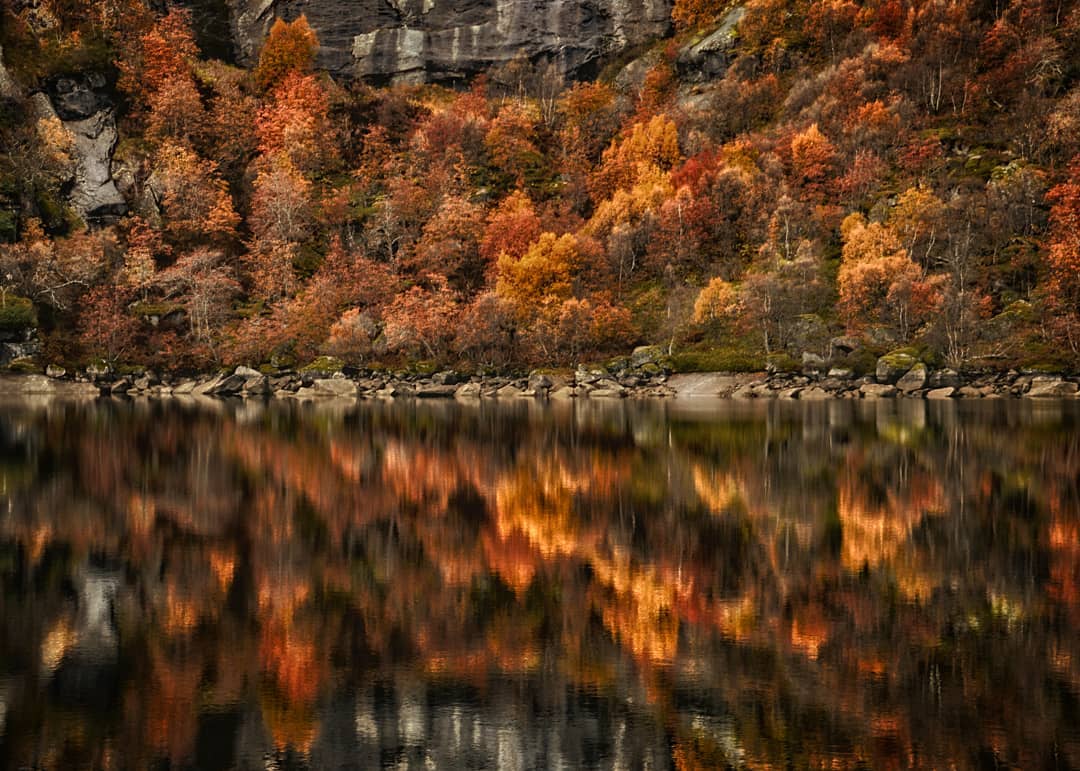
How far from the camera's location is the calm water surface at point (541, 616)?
9234 millimetres

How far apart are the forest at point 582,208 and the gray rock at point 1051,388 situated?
353 cm

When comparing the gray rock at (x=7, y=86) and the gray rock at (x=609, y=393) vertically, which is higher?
the gray rock at (x=7, y=86)

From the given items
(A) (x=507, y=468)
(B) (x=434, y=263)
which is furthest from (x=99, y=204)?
(A) (x=507, y=468)

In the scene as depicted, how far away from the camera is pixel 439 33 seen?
157125mm

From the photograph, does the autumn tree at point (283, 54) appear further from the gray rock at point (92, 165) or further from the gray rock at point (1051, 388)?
the gray rock at point (1051, 388)

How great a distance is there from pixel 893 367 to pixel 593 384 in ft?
87.3

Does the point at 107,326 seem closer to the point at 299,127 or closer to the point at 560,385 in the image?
the point at 560,385

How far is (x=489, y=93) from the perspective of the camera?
155375 millimetres

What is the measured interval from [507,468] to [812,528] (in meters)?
12.3

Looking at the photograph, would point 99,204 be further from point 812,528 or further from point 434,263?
point 812,528

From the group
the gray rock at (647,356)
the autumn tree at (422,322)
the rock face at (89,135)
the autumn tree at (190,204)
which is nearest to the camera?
the gray rock at (647,356)

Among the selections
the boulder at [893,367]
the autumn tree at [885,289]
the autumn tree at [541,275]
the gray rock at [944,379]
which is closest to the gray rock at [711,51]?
the autumn tree at [541,275]

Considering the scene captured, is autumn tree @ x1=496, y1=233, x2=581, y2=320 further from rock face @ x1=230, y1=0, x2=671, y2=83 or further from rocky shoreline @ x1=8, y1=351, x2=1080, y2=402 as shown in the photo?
rock face @ x1=230, y1=0, x2=671, y2=83

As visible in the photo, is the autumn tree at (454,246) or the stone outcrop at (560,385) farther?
the autumn tree at (454,246)
